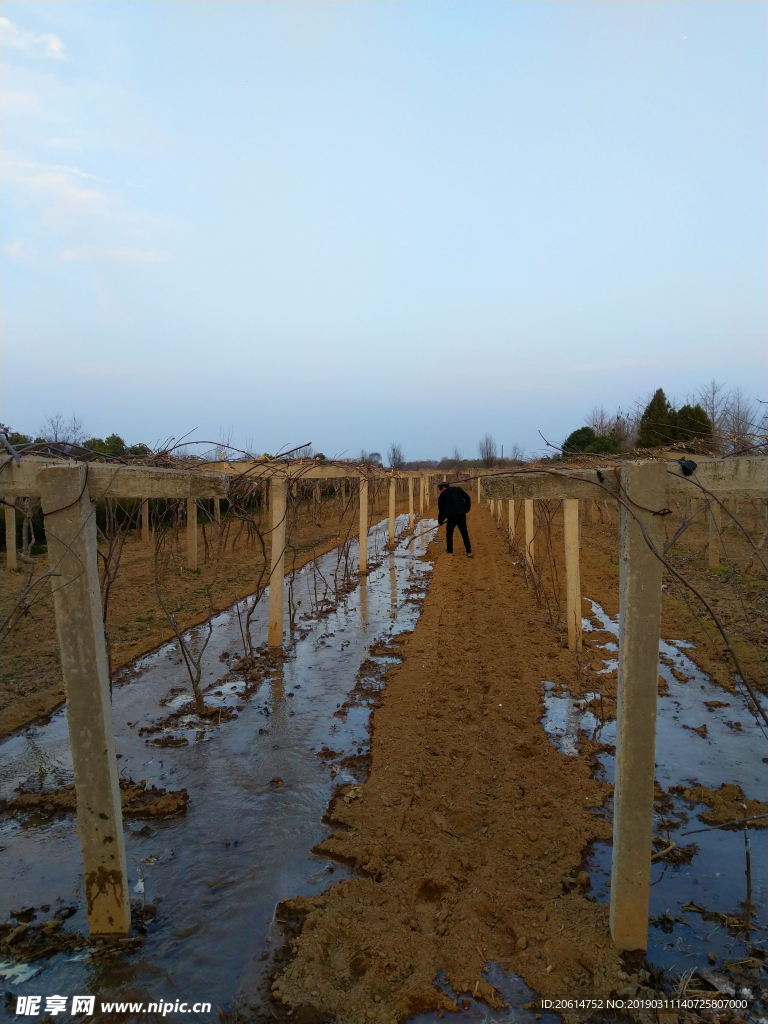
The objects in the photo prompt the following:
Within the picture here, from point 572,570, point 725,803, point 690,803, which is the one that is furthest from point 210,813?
point 572,570

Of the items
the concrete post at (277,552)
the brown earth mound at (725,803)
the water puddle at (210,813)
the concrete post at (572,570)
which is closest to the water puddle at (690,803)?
the brown earth mound at (725,803)

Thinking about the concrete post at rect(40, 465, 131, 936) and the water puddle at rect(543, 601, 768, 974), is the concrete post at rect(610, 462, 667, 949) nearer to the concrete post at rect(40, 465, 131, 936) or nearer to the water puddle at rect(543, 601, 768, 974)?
the water puddle at rect(543, 601, 768, 974)

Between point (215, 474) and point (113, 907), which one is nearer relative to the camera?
point (113, 907)

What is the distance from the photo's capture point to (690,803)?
13.8 feet

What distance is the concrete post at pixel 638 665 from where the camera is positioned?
8.68 feet

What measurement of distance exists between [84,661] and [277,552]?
15.4 ft

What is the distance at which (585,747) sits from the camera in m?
4.96

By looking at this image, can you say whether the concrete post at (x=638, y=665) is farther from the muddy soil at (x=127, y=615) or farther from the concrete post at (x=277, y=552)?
the concrete post at (x=277, y=552)

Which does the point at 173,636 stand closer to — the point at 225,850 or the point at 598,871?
the point at 225,850

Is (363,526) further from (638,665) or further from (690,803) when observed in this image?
(638,665)

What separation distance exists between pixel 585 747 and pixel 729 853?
1.30m

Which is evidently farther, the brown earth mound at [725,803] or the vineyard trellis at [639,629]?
the brown earth mound at [725,803]

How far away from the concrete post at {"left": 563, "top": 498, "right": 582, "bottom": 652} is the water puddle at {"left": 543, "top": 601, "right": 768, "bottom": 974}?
1.58ft

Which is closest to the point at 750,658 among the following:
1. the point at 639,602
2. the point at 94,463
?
the point at 639,602
